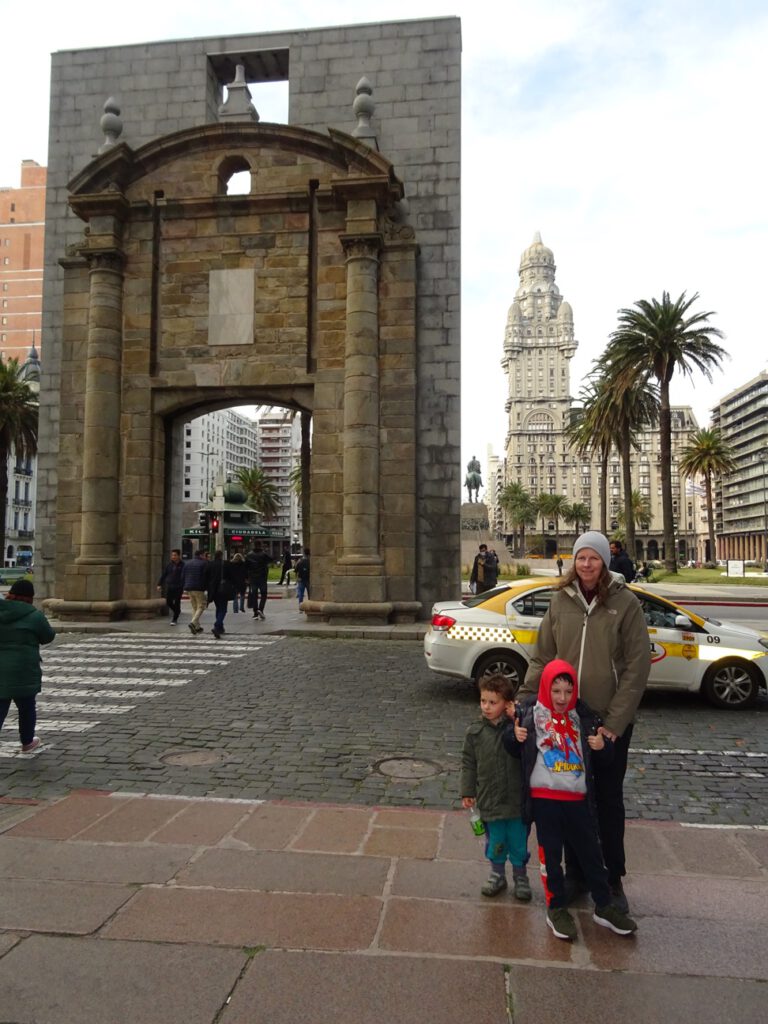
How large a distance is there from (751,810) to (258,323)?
1626cm

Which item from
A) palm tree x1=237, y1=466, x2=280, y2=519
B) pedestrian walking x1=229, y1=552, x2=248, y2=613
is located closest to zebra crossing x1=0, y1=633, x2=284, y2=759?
pedestrian walking x1=229, y1=552, x2=248, y2=613

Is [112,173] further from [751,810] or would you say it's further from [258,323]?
[751,810]

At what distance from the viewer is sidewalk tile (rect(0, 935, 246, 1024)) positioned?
9.86ft

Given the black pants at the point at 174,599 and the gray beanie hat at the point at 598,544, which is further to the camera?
the black pants at the point at 174,599

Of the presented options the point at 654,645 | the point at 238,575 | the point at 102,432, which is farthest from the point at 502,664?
the point at 102,432

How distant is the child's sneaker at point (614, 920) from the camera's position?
3.62 metres

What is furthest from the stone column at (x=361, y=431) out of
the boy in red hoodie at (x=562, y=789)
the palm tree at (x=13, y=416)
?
the palm tree at (x=13, y=416)

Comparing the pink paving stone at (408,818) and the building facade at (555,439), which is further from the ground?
the building facade at (555,439)

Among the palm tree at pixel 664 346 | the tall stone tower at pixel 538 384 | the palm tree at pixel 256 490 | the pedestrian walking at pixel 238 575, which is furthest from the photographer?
the tall stone tower at pixel 538 384

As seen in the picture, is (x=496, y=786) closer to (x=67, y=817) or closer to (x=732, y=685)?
(x=67, y=817)

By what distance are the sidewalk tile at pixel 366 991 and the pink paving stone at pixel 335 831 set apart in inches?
51.8

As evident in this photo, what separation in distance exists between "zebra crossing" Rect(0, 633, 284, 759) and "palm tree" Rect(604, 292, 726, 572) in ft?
94.2

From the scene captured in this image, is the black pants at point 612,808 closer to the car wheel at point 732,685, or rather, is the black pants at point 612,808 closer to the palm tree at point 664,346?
the car wheel at point 732,685

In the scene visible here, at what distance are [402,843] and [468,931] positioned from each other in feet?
3.95
